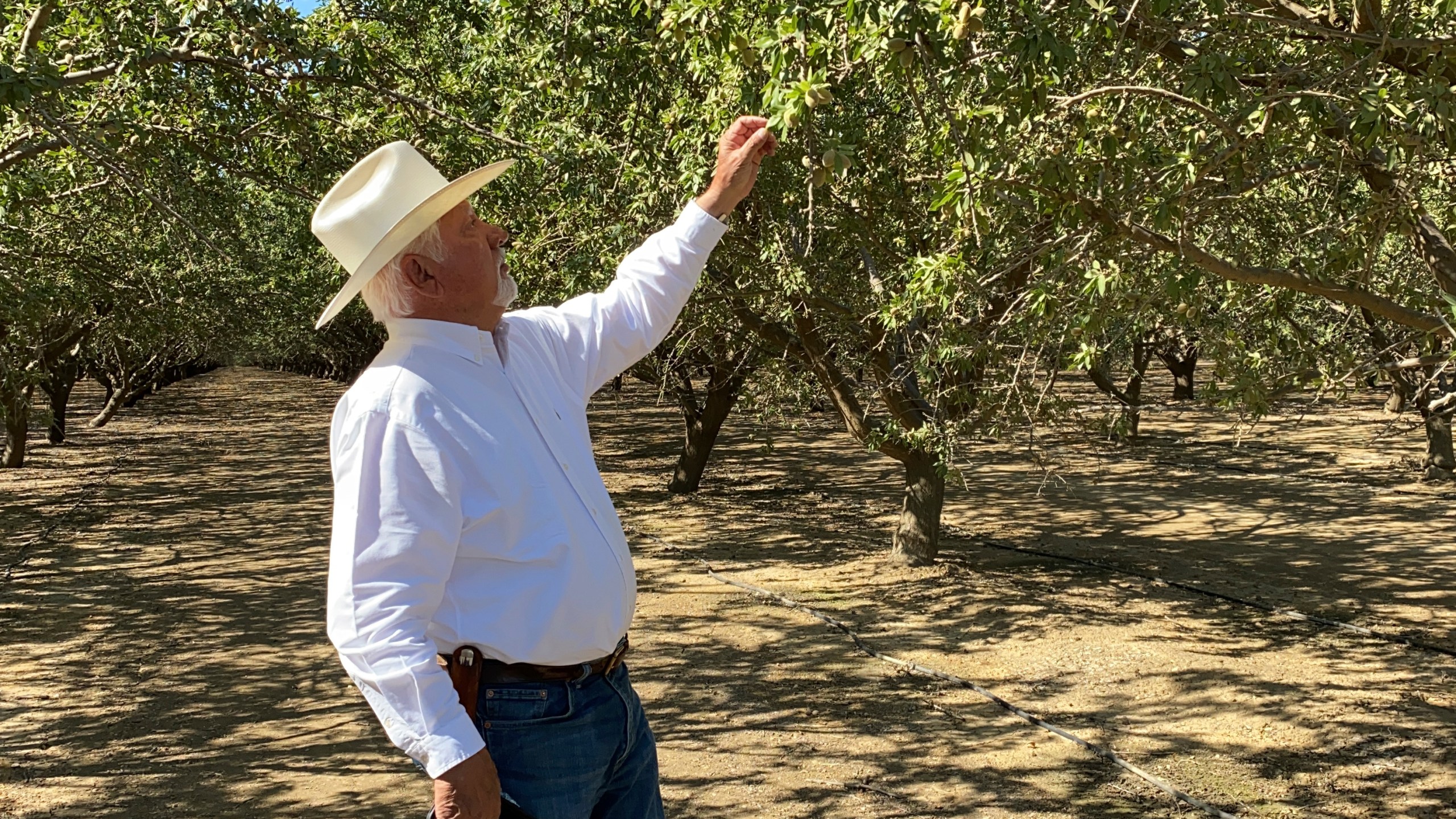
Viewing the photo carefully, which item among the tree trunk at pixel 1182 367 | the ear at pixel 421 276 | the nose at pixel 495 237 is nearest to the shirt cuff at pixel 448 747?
the ear at pixel 421 276

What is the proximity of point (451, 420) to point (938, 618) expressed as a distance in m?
6.85

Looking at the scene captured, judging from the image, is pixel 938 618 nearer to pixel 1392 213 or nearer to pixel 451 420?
pixel 1392 213

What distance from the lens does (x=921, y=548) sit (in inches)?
397

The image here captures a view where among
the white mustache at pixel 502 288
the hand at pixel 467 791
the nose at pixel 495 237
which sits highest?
the nose at pixel 495 237

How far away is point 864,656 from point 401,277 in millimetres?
5838

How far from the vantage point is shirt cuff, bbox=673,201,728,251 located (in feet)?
8.16

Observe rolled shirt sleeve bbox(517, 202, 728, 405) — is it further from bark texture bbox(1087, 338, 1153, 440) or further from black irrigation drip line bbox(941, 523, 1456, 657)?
bark texture bbox(1087, 338, 1153, 440)

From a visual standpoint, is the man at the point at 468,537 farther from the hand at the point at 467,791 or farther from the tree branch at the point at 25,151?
the tree branch at the point at 25,151

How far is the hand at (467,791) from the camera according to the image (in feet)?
5.90

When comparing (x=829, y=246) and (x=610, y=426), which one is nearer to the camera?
(x=829, y=246)

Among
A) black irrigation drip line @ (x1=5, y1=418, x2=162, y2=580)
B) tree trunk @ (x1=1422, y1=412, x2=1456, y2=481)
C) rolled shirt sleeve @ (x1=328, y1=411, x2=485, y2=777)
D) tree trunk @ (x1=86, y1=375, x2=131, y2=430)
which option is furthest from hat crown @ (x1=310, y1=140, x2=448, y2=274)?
tree trunk @ (x1=86, y1=375, x2=131, y2=430)

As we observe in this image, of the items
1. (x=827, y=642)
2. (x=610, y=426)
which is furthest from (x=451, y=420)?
(x=610, y=426)

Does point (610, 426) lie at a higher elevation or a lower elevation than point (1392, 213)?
lower

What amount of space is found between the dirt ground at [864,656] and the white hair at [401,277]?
346cm
